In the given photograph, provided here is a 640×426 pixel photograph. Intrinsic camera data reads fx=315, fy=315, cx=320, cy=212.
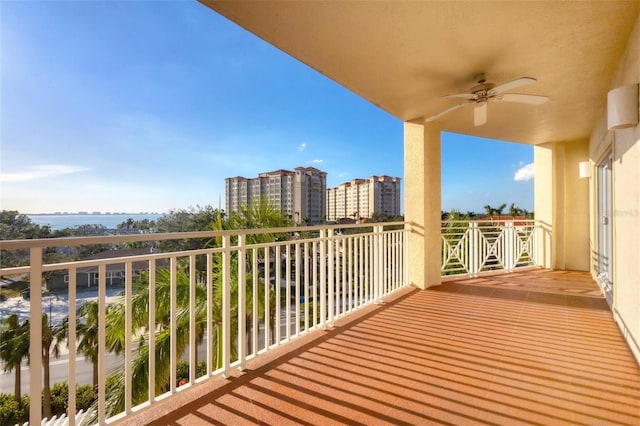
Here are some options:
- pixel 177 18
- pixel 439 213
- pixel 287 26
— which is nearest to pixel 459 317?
pixel 439 213

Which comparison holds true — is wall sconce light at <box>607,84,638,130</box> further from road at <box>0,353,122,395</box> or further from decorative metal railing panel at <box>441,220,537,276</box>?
road at <box>0,353,122,395</box>

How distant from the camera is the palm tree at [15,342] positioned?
1563 mm

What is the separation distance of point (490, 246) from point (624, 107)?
3872 millimetres

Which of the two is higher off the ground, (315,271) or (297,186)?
(297,186)

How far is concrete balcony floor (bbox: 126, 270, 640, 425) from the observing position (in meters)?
1.66

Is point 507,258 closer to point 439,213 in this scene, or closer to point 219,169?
point 439,213

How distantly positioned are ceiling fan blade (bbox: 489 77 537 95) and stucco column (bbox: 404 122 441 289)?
1494 mm

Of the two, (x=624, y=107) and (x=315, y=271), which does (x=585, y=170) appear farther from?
(x=315, y=271)

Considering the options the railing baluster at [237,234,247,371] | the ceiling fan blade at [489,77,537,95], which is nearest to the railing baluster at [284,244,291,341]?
the railing baluster at [237,234,247,371]

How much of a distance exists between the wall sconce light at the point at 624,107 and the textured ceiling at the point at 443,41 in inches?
21.0

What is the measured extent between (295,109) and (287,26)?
29.2 metres

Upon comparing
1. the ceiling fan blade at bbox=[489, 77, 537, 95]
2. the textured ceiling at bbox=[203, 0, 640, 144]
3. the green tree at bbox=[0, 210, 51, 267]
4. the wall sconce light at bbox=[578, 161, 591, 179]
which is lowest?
the green tree at bbox=[0, 210, 51, 267]

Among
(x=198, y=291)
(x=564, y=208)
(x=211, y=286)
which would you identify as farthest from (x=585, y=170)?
(x=198, y=291)

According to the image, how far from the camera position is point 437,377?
79.8 inches
